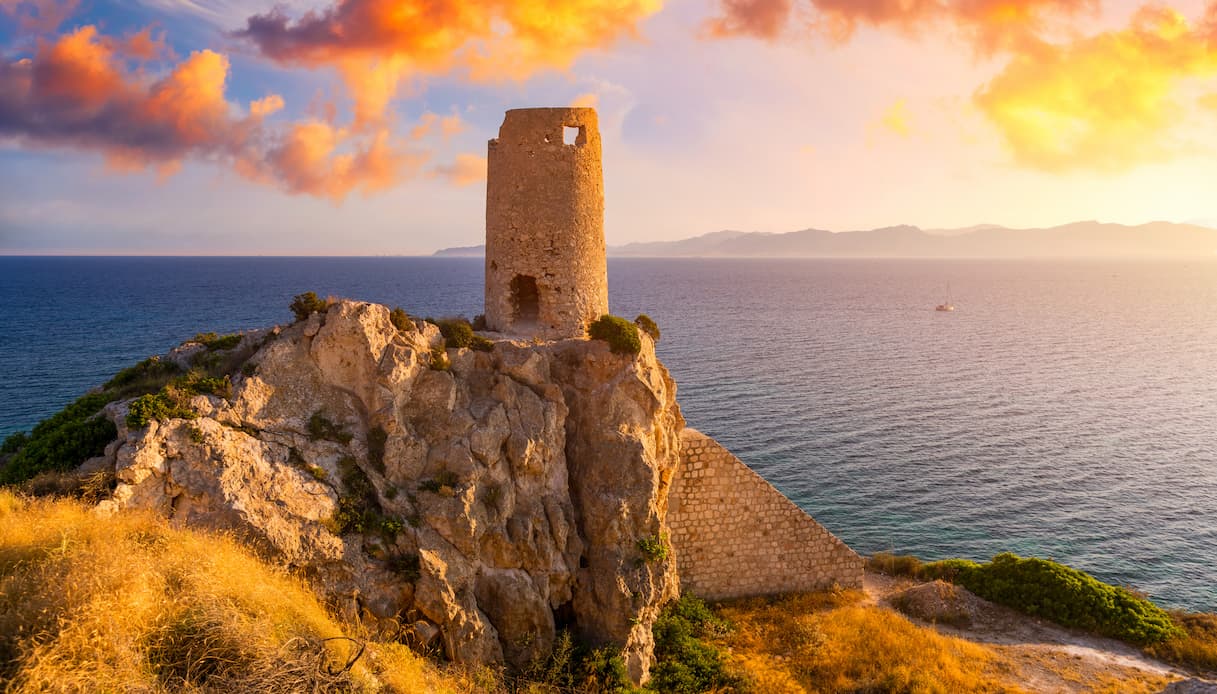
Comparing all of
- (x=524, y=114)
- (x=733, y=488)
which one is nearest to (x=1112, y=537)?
(x=733, y=488)

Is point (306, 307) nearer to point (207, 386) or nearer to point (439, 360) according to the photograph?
point (207, 386)

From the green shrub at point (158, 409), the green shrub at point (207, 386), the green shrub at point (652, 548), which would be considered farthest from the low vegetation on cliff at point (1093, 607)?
the green shrub at point (158, 409)

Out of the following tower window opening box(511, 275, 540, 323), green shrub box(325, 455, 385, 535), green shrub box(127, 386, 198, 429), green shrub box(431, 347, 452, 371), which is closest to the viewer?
green shrub box(127, 386, 198, 429)

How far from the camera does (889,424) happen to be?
50.9 meters

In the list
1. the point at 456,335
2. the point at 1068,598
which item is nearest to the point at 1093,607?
the point at 1068,598

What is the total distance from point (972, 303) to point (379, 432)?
159866mm

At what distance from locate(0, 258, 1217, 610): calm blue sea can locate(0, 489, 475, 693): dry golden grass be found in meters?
29.0

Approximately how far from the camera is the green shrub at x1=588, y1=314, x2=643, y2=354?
2303cm

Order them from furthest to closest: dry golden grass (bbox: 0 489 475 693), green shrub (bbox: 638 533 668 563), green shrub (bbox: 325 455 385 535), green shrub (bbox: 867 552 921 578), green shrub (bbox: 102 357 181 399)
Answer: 1. green shrub (bbox: 867 552 921 578)
2. green shrub (bbox: 638 533 668 563)
3. green shrub (bbox: 102 357 181 399)
4. green shrub (bbox: 325 455 385 535)
5. dry golden grass (bbox: 0 489 475 693)

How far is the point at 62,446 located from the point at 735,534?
21.3m

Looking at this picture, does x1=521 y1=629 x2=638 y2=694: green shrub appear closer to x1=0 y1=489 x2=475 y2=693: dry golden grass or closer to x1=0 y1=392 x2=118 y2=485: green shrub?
x1=0 y1=489 x2=475 y2=693: dry golden grass

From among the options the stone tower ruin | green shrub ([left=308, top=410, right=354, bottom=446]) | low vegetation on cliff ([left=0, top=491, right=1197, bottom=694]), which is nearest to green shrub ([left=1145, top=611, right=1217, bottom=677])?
low vegetation on cliff ([left=0, top=491, right=1197, bottom=694])

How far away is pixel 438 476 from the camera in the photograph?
1936 cm

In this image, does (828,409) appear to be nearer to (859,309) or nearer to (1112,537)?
(1112,537)
